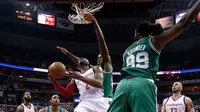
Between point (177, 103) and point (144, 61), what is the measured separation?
5.10 meters

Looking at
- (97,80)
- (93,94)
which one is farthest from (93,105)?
(97,80)

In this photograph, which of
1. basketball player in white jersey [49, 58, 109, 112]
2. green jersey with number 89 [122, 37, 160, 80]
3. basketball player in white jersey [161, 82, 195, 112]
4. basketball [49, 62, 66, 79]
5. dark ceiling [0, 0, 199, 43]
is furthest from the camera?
dark ceiling [0, 0, 199, 43]

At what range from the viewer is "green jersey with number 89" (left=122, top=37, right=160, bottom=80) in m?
3.98

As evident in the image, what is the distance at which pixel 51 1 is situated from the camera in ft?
37.5

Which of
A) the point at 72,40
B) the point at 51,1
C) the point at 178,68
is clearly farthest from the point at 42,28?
the point at 51,1

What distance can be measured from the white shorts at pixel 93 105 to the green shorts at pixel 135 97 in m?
1.81

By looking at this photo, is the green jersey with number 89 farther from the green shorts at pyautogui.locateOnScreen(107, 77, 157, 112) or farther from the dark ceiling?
the dark ceiling

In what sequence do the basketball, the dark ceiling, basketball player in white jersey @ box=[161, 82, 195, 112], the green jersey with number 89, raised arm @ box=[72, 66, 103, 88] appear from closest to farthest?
the green jersey with number 89 < the basketball < raised arm @ box=[72, 66, 103, 88] < basketball player in white jersey @ box=[161, 82, 195, 112] < the dark ceiling

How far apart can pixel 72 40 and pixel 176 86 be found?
25.1 m

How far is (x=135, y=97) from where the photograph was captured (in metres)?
3.78

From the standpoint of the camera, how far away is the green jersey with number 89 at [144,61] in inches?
157

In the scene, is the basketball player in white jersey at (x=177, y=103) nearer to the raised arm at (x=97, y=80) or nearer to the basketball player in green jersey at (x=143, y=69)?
the raised arm at (x=97, y=80)

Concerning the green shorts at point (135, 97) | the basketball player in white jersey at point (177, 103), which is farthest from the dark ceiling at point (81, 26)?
the green shorts at point (135, 97)

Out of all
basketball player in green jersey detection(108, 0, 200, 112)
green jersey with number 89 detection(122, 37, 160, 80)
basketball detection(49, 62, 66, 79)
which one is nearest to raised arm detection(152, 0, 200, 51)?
basketball player in green jersey detection(108, 0, 200, 112)
